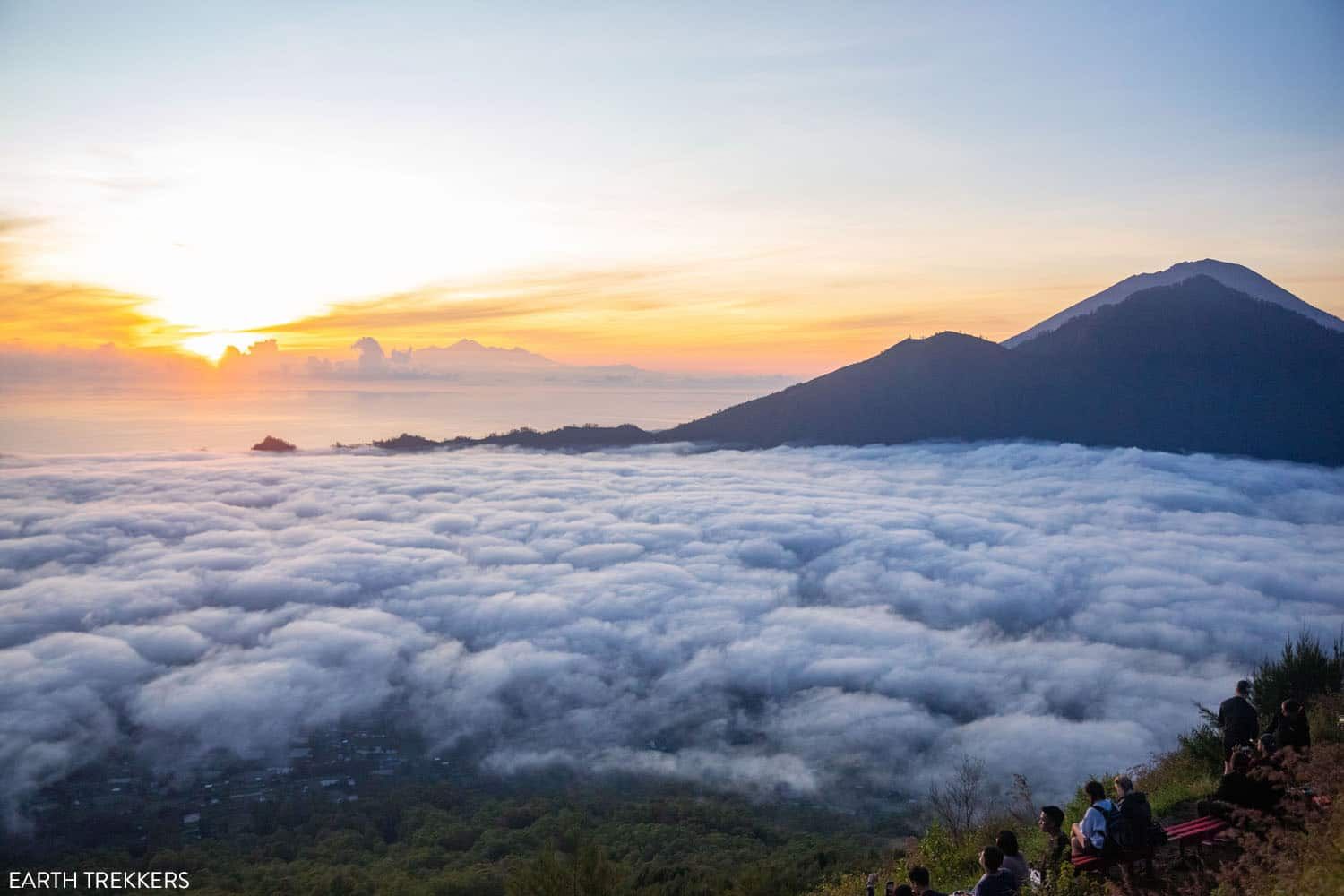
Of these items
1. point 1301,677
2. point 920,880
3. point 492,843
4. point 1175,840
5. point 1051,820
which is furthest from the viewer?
point 492,843

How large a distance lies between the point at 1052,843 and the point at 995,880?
2577 mm

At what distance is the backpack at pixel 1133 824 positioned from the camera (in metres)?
11.5

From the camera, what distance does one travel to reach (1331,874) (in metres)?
9.08

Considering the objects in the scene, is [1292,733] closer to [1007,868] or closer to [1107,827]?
[1107,827]

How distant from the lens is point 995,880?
10664 millimetres

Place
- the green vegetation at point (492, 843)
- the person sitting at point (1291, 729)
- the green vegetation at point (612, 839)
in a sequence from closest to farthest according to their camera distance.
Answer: the person sitting at point (1291, 729), the green vegetation at point (612, 839), the green vegetation at point (492, 843)

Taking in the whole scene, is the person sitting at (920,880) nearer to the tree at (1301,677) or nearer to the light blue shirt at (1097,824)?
the light blue shirt at (1097,824)

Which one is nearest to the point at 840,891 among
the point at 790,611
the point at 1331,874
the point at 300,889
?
the point at 1331,874

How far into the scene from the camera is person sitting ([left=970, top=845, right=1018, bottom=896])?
1050 centimetres

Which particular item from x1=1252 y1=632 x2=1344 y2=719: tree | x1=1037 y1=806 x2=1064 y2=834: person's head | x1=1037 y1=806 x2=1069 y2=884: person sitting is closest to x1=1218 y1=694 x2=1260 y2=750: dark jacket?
x1=1037 y1=806 x2=1069 y2=884: person sitting

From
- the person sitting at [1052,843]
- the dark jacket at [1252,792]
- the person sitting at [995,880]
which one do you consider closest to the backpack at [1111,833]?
the person sitting at [1052,843]

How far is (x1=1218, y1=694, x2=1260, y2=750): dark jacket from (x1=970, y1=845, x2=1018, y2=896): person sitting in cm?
625

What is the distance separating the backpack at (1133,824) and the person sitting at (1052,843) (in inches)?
32.1

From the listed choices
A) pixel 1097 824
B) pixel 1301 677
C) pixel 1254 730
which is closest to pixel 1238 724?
pixel 1254 730
